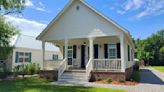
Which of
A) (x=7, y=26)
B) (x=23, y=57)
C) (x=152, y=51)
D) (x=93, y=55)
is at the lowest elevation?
(x=23, y=57)

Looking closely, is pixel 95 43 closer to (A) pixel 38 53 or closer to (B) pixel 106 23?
(B) pixel 106 23

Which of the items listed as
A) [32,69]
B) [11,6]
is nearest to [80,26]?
[11,6]

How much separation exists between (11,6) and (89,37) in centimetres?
833

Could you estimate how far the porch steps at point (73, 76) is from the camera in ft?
53.3

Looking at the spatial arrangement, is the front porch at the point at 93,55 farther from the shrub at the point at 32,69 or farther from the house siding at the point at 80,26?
the shrub at the point at 32,69

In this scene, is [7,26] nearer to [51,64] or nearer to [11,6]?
[11,6]

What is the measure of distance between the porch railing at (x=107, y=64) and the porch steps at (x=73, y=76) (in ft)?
4.20

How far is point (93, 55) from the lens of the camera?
19.2m

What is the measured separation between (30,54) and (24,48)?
153 centimetres

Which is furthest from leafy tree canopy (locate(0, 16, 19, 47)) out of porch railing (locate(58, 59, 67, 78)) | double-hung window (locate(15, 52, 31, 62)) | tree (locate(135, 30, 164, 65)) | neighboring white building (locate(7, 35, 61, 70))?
tree (locate(135, 30, 164, 65))

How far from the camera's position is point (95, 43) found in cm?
2055

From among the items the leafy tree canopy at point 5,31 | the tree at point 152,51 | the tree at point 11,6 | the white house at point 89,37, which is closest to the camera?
the white house at point 89,37

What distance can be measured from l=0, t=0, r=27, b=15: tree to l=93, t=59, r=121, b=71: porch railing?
31.0ft

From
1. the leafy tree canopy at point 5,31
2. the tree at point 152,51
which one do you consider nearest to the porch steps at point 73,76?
the leafy tree canopy at point 5,31
